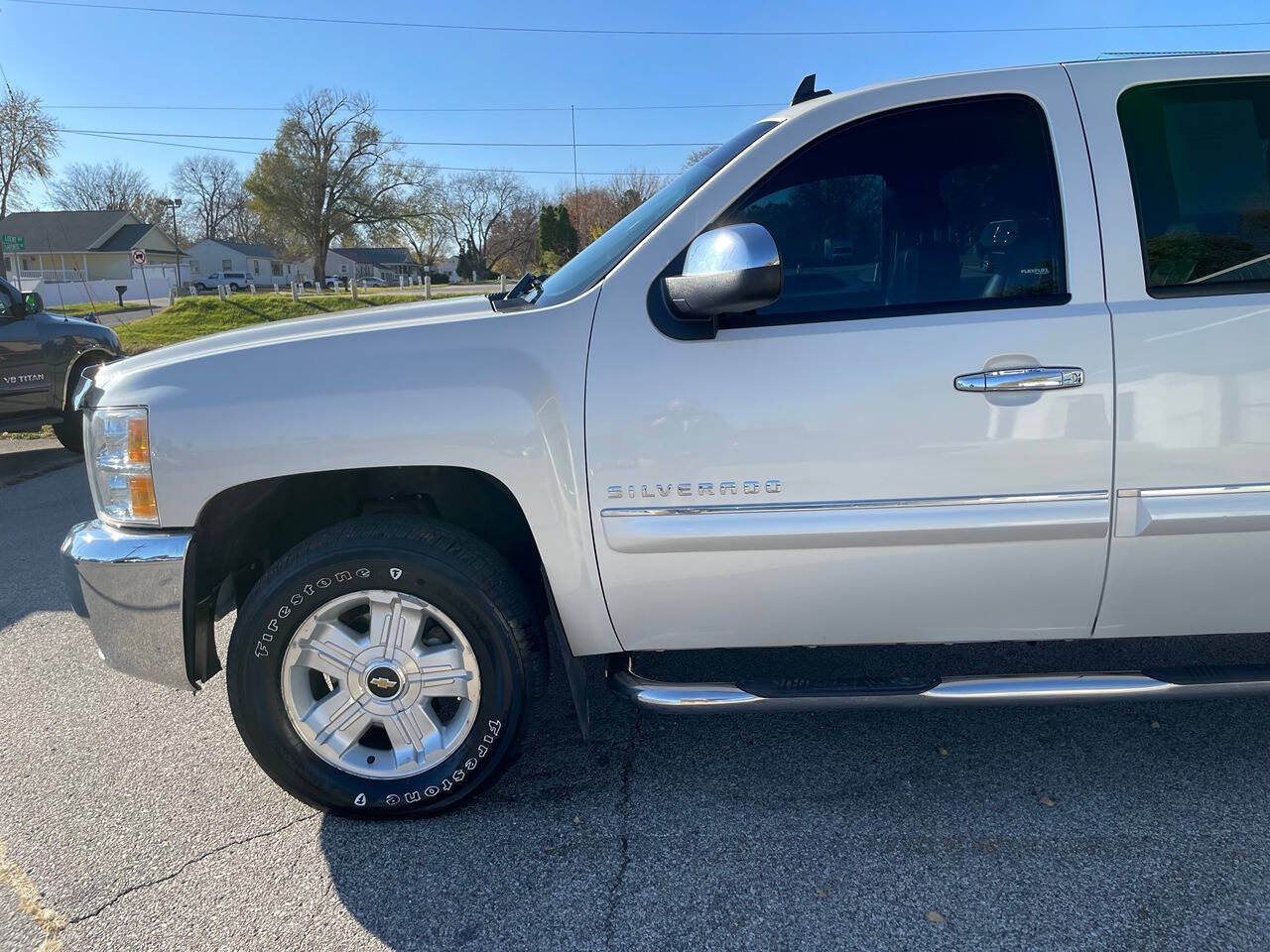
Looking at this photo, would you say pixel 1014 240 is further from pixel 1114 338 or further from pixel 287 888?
pixel 287 888

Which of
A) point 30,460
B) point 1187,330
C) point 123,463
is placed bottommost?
point 30,460

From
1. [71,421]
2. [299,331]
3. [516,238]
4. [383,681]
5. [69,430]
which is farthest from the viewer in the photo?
[516,238]

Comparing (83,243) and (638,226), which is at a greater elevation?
(83,243)

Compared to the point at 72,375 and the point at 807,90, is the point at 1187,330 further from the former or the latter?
the point at 72,375

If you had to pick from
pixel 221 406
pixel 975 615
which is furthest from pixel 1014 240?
pixel 221 406

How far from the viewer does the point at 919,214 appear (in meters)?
2.61

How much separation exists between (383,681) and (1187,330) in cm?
246

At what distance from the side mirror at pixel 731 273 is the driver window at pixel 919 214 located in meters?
0.19

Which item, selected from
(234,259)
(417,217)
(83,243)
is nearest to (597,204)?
(417,217)

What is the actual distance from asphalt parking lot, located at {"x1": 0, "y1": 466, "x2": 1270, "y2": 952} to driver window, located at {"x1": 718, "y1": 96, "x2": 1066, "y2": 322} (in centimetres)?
151

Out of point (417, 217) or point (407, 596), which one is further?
point (417, 217)

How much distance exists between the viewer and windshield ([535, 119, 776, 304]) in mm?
2643

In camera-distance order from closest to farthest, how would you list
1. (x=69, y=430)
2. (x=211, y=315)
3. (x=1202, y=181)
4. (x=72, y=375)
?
(x=1202, y=181) < (x=72, y=375) < (x=69, y=430) < (x=211, y=315)

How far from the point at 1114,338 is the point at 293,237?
60.1m
